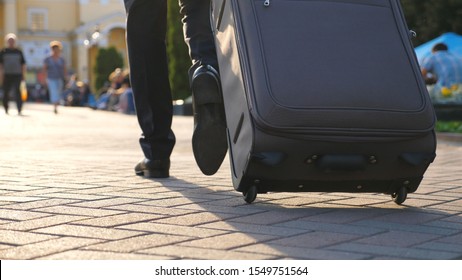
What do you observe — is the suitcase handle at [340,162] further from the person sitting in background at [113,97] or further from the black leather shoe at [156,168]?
the person sitting in background at [113,97]

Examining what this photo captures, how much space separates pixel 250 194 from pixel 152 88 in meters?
1.30

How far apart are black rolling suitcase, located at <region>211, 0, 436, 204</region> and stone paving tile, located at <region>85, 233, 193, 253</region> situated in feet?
1.75

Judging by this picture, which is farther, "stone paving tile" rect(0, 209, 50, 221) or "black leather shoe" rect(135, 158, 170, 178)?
"black leather shoe" rect(135, 158, 170, 178)

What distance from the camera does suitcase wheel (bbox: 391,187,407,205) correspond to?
377 centimetres

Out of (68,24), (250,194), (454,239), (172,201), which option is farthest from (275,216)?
(68,24)

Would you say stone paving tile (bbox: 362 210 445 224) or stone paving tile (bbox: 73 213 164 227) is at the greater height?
stone paving tile (bbox: 73 213 164 227)

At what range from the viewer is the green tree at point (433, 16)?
1764 cm

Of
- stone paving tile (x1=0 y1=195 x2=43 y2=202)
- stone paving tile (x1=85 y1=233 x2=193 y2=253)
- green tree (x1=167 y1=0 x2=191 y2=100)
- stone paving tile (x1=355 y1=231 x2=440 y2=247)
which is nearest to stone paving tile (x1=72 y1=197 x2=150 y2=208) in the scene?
stone paving tile (x1=0 y1=195 x2=43 y2=202)

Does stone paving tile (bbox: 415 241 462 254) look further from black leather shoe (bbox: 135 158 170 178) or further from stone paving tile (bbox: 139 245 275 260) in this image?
black leather shoe (bbox: 135 158 170 178)

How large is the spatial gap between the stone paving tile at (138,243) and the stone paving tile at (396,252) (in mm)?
481

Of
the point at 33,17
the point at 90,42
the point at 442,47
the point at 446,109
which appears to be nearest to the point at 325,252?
the point at 446,109

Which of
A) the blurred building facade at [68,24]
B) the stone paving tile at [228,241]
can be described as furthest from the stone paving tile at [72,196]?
the blurred building facade at [68,24]

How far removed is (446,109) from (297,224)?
10.9 metres

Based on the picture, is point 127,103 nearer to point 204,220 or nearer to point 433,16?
point 433,16
